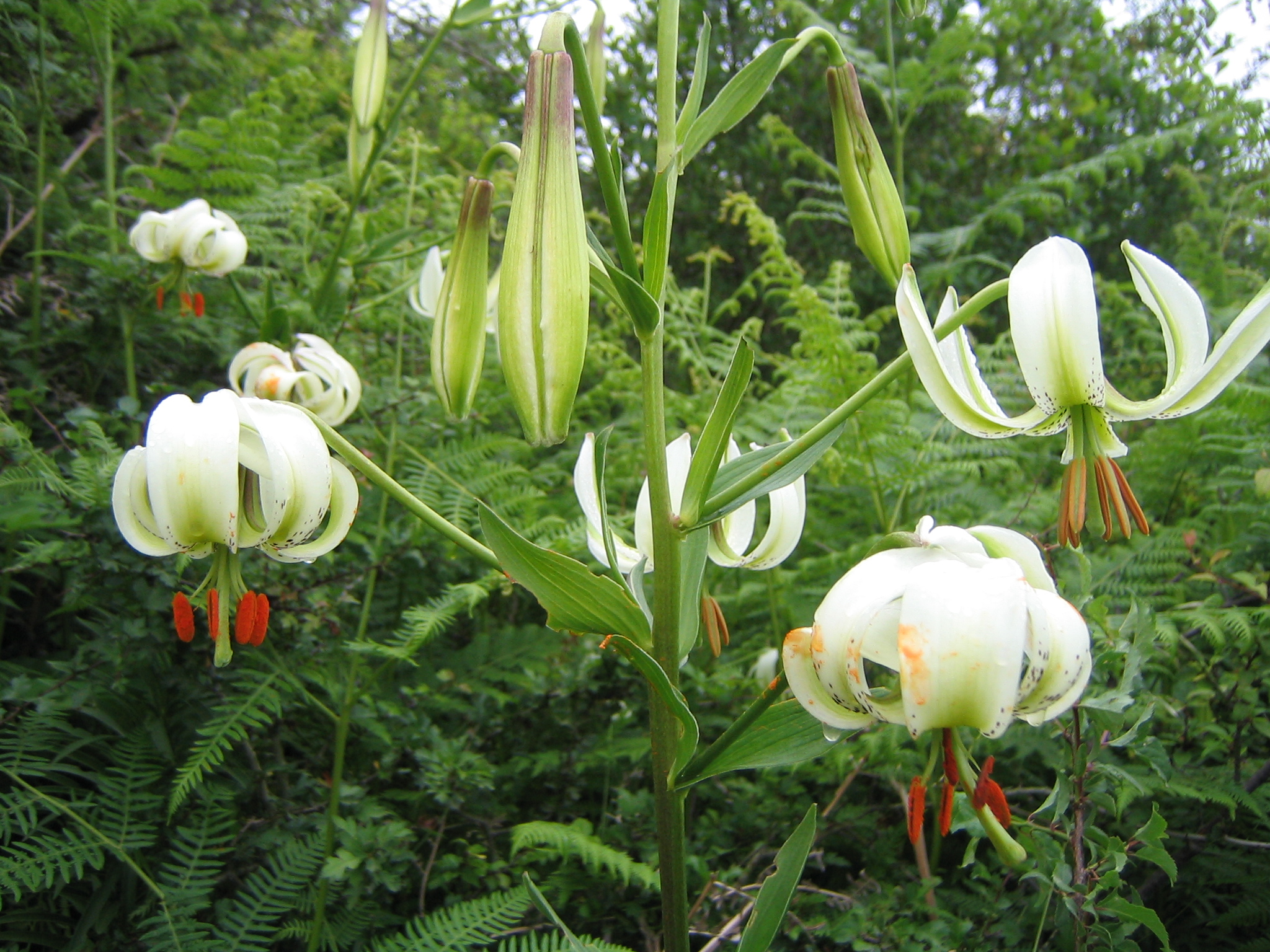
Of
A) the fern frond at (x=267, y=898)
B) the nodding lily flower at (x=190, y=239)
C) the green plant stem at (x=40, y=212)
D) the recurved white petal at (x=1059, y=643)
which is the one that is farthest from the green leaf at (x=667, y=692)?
the green plant stem at (x=40, y=212)

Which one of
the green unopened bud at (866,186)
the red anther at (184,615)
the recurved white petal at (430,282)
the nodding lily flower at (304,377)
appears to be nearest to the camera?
the red anther at (184,615)

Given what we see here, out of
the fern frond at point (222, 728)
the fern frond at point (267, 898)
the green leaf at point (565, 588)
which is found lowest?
the fern frond at point (267, 898)

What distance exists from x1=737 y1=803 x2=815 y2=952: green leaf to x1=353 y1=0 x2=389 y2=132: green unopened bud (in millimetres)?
1189

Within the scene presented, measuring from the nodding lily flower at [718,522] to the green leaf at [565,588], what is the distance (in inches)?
2.9

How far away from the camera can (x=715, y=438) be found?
25.5 inches

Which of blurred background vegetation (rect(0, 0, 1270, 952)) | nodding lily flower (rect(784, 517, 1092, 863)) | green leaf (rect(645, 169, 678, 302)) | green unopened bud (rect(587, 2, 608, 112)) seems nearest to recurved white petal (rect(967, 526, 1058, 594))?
nodding lily flower (rect(784, 517, 1092, 863))

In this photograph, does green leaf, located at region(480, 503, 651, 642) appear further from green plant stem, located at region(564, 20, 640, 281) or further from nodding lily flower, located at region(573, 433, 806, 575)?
green plant stem, located at region(564, 20, 640, 281)

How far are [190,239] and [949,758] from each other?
4.41 feet

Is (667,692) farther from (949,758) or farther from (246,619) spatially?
(246,619)

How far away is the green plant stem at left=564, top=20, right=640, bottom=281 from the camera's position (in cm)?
62

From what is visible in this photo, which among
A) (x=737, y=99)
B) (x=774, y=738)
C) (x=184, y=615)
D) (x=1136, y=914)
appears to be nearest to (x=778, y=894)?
(x=774, y=738)

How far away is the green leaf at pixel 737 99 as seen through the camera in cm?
67

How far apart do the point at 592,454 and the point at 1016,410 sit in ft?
4.46

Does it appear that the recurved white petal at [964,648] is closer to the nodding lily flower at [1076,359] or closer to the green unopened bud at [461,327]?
the nodding lily flower at [1076,359]
